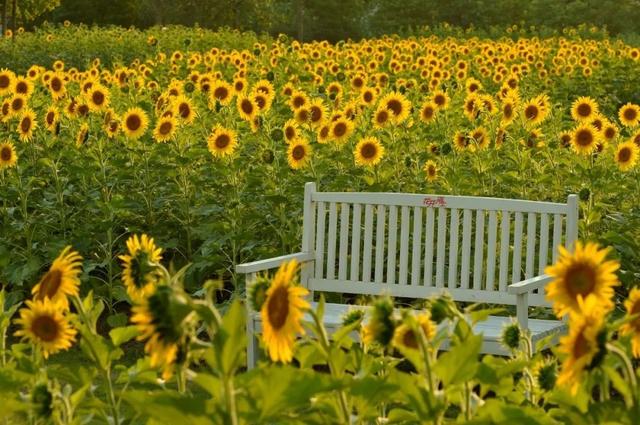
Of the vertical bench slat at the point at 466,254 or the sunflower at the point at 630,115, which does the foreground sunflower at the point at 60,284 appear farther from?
the sunflower at the point at 630,115

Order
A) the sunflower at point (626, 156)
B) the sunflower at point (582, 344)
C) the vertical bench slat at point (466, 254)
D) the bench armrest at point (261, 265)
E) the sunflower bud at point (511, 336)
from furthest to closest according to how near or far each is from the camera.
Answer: the sunflower at point (626, 156) < the vertical bench slat at point (466, 254) < the bench armrest at point (261, 265) < the sunflower bud at point (511, 336) < the sunflower at point (582, 344)

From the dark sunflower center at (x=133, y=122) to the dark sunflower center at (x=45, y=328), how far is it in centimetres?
493

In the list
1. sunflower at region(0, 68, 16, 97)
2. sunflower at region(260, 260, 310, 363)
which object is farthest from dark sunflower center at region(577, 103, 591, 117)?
sunflower at region(260, 260, 310, 363)

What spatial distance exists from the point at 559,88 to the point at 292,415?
1123 centimetres

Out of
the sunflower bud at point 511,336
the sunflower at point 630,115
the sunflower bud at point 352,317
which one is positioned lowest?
the sunflower bud at point 511,336

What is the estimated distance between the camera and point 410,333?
2.49m

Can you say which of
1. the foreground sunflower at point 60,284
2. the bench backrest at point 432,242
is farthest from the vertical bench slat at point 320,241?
the foreground sunflower at point 60,284

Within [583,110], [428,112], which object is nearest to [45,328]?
[583,110]

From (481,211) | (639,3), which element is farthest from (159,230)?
(639,3)

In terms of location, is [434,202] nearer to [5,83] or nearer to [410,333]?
[410,333]

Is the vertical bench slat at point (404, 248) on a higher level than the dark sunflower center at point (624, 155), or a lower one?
lower

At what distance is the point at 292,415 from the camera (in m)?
2.15

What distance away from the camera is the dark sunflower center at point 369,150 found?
6738mm

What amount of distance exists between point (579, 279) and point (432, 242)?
11.2ft
